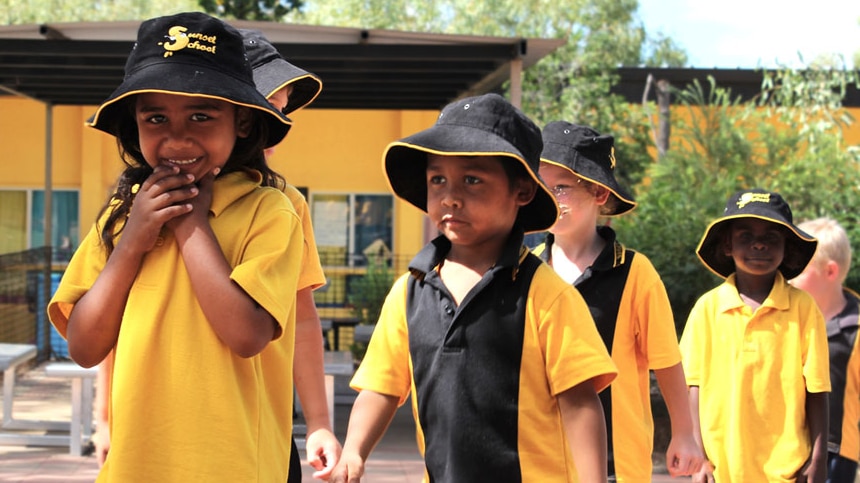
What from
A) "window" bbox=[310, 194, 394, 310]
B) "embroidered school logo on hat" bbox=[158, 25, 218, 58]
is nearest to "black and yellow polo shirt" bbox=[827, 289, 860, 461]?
"embroidered school logo on hat" bbox=[158, 25, 218, 58]

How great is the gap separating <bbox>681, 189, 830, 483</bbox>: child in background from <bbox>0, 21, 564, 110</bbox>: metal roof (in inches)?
168

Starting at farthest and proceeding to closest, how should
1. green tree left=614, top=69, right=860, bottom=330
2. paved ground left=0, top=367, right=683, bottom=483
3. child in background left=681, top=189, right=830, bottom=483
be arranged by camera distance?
green tree left=614, top=69, right=860, bottom=330, paved ground left=0, top=367, right=683, bottom=483, child in background left=681, top=189, right=830, bottom=483

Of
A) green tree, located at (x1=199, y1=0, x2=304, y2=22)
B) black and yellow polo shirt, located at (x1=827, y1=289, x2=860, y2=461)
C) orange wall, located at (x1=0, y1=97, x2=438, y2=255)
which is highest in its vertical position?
green tree, located at (x1=199, y1=0, x2=304, y2=22)

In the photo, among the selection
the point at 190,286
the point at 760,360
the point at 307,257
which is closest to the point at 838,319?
the point at 760,360

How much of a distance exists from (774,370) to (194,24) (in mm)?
3002

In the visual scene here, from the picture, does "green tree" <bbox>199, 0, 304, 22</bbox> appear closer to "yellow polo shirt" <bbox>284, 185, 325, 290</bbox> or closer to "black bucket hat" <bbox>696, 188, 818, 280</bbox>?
"black bucket hat" <bbox>696, 188, 818, 280</bbox>

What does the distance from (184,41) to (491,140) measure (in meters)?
0.73

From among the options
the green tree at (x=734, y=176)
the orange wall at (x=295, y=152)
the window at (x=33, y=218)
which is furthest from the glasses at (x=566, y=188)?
the window at (x=33, y=218)

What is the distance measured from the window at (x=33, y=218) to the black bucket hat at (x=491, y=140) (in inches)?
696

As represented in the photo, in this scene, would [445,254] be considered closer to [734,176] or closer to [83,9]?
[734,176]

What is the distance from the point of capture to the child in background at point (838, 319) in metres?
5.41

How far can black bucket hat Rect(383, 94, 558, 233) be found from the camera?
2641 millimetres

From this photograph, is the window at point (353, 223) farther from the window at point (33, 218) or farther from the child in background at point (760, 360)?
the child in background at point (760, 360)

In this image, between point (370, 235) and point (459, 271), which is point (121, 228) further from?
point (370, 235)
